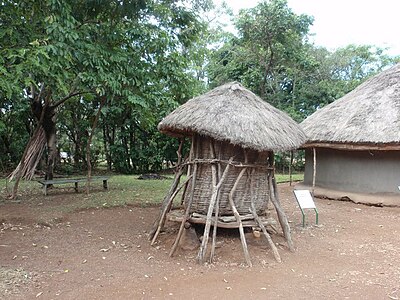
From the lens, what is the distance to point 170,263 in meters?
5.52

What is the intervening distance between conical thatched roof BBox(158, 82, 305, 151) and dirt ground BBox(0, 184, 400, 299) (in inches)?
68.3

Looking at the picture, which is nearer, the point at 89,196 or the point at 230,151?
the point at 230,151

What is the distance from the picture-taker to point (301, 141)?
6668 millimetres

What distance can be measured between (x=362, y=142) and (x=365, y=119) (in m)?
1.08

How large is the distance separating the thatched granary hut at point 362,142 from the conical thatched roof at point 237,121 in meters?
5.11

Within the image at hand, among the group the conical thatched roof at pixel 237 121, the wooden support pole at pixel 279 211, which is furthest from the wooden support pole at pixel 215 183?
the wooden support pole at pixel 279 211

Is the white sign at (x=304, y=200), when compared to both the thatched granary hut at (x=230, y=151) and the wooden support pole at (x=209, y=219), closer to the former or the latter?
the thatched granary hut at (x=230, y=151)

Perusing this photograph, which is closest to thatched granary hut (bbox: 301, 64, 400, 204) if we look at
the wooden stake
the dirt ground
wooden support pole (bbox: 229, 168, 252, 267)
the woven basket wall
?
the dirt ground

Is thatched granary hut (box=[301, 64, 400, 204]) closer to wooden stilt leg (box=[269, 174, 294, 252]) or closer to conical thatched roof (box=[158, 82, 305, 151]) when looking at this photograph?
conical thatched roof (box=[158, 82, 305, 151])

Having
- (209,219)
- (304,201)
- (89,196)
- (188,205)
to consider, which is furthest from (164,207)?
(89,196)

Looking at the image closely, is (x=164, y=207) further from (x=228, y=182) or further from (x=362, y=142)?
(x=362, y=142)

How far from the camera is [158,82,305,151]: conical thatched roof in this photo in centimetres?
577

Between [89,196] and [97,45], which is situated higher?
[97,45]

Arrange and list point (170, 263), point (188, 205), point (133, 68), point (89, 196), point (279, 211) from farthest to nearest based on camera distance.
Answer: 1. point (89, 196)
2. point (133, 68)
3. point (279, 211)
4. point (188, 205)
5. point (170, 263)
